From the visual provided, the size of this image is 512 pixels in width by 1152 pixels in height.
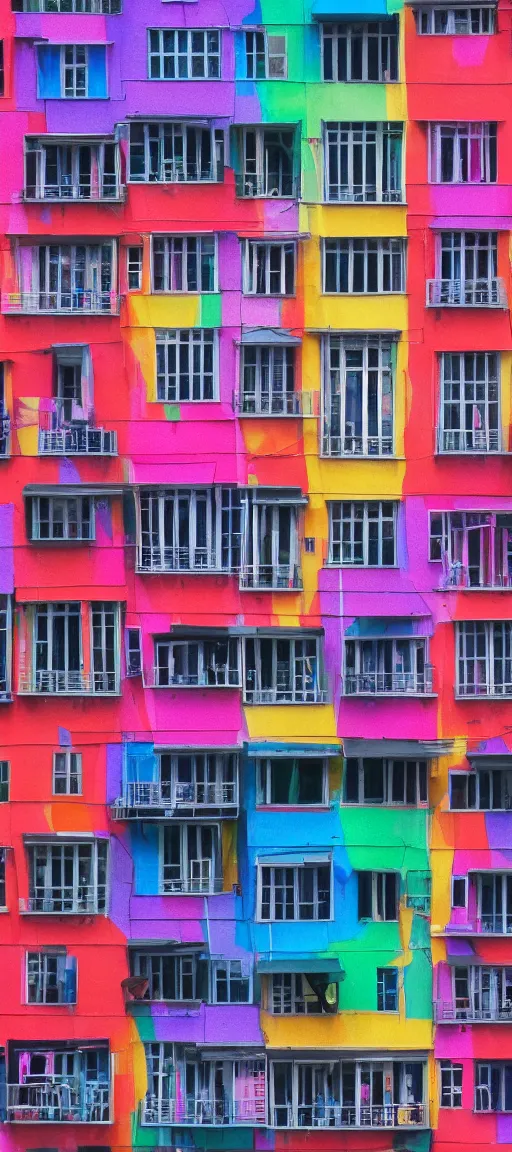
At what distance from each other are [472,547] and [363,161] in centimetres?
762

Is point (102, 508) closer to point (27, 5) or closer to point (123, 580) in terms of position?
point (123, 580)

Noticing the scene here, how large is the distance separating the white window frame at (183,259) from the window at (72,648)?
6.20 metres

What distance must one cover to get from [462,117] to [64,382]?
9072 millimetres

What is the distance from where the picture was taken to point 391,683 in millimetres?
31922

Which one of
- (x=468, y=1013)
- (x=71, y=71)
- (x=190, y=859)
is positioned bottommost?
(x=468, y=1013)

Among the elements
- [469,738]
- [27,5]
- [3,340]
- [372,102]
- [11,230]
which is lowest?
[469,738]

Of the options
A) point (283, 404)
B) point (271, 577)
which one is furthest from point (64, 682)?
point (283, 404)

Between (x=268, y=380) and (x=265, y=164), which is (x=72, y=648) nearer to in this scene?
(x=268, y=380)

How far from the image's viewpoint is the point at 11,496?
3194 cm

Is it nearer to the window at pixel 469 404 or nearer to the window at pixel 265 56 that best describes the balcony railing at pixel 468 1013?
the window at pixel 469 404

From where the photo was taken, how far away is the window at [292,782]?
31766 millimetres

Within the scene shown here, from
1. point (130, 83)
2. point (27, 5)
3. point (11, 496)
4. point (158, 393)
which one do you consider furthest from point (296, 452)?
point (27, 5)

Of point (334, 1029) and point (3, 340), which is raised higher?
point (3, 340)

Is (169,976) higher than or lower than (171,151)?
lower
